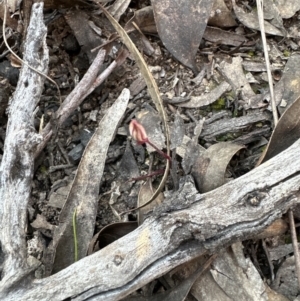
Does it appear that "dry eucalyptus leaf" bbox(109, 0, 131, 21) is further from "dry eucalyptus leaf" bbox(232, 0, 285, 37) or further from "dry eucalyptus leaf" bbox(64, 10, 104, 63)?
"dry eucalyptus leaf" bbox(232, 0, 285, 37)

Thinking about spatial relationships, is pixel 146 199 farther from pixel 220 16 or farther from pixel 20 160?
pixel 220 16

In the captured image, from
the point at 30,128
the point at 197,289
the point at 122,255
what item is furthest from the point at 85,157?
the point at 197,289

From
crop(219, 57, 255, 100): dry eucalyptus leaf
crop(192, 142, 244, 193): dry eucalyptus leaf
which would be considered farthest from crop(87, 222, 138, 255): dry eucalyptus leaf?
crop(219, 57, 255, 100): dry eucalyptus leaf

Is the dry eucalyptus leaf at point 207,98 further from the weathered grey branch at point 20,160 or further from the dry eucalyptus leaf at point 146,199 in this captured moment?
the weathered grey branch at point 20,160

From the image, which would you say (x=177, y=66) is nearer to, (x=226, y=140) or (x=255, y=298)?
(x=226, y=140)

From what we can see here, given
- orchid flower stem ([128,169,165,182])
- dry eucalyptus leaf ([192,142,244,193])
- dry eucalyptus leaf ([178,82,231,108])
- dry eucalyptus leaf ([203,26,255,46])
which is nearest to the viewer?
dry eucalyptus leaf ([192,142,244,193])

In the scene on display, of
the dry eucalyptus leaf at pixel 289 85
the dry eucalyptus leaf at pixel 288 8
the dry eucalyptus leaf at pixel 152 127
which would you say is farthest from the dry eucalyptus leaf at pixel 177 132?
the dry eucalyptus leaf at pixel 288 8

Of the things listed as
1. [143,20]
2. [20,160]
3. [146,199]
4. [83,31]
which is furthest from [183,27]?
[20,160]
